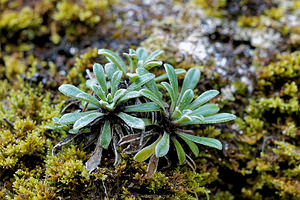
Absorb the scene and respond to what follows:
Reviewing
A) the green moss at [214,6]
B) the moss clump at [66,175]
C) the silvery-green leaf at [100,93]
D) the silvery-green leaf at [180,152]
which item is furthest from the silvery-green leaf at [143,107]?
the green moss at [214,6]

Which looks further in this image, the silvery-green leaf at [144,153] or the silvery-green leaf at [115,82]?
the silvery-green leaf at [115,82]

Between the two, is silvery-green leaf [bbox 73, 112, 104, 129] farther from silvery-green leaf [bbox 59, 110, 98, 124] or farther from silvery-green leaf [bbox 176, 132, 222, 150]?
silvery-green leaf [bbox 176, 132, 222, 150]

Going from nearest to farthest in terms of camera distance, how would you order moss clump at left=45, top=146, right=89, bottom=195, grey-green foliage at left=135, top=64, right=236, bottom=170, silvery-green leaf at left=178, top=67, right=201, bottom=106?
moss clump at left=45, top=146, right=89, bottom=195
grey-green foliage at left=135, top=64, right=236, bottom=170
silvery-green leaf at left=178, top=67, right=201, bottom=106

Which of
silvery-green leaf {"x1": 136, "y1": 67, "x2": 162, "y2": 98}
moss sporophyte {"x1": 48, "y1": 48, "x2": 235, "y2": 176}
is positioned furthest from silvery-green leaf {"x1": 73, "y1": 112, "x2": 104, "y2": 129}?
silvery-green leaf {"x1": 136, "y1": 67, "x2": 162, "y2": 98}

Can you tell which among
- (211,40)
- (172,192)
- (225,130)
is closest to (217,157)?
(225,130)

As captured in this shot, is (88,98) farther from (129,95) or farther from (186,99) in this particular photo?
(186,99)

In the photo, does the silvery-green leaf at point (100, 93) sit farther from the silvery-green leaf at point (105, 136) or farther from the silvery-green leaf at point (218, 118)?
the silvery-green leaf at point (218, 118)
